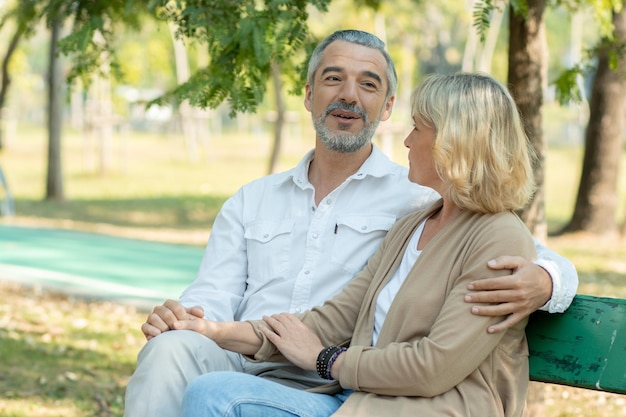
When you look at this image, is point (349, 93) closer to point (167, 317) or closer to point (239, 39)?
point (239, 39)

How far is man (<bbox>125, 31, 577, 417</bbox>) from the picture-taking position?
11.4 ft

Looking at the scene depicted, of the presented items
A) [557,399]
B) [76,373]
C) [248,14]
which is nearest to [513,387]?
[248,14]

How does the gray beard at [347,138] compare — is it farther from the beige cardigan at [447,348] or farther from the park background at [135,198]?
the beige cardigan at [447,348]

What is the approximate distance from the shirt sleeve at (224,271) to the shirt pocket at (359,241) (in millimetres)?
412

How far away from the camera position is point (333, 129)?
369cm

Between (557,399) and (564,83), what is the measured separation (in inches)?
76.7

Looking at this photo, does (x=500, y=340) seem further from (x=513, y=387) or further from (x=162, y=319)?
(x=162, y=319)

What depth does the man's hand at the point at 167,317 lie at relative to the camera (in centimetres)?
314

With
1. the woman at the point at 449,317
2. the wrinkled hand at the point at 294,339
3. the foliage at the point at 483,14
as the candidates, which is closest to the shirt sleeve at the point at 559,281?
the woman at the point at 449,317

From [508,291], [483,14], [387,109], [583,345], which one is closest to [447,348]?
[508,291]

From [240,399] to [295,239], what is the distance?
3.44ft

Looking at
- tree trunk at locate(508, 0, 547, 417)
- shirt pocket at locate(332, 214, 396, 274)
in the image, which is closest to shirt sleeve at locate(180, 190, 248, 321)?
shirt pocket at locate(332, 214, 396, 274)

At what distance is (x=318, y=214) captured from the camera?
3.60 metres

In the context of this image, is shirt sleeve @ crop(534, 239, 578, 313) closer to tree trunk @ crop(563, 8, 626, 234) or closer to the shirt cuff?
the shirt cuff
